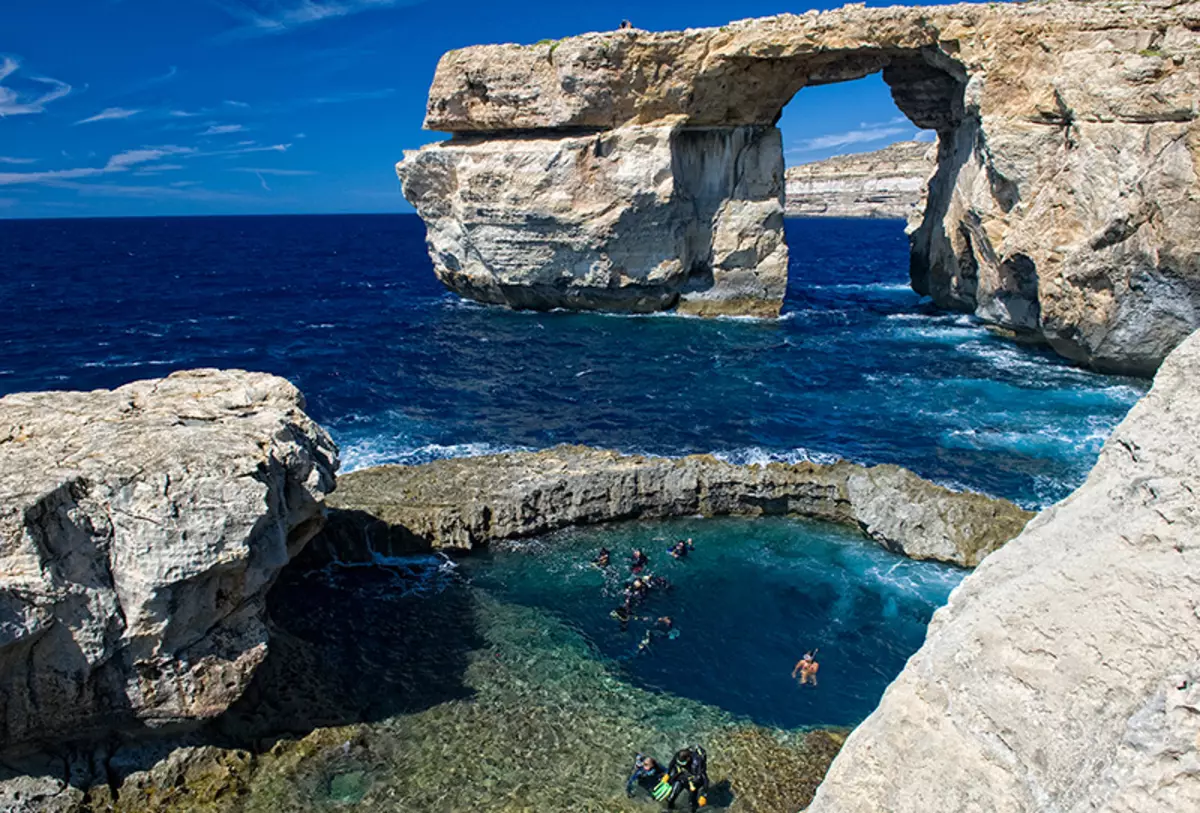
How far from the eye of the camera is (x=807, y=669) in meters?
17.8

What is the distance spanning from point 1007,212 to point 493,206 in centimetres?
2972

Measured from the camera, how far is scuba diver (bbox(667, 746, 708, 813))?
45.3ft

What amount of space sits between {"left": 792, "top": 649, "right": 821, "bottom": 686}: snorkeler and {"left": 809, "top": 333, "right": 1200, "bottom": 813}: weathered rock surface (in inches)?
461

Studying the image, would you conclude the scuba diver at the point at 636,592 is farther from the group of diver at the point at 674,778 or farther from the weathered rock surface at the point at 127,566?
the weathered rock surface at the point at 127,566

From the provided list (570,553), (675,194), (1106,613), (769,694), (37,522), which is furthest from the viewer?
(675,194)

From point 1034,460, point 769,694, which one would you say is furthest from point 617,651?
point 1034,460

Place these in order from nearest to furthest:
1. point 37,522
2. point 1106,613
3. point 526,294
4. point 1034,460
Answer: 1. point 1106,613
2. point 37,522
3. point 1034,460
4. point 526,294

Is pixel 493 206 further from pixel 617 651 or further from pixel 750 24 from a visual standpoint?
pixel 617 651

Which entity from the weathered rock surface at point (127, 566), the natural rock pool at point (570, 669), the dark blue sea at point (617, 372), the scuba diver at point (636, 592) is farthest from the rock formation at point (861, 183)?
the weathered rock surface at point (127, 566)

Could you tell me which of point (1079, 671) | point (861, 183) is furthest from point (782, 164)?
point (861, 183)

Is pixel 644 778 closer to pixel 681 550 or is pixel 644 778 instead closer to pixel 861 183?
pixel 681 550

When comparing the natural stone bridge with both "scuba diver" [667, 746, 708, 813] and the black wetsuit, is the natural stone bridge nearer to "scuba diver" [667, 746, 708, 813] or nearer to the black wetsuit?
"scuba diver" [667, 746, 708, 813]

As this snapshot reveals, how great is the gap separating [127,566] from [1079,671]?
42.5ft

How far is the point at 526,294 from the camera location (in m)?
57.7
